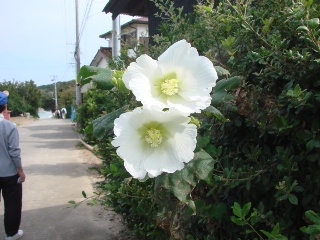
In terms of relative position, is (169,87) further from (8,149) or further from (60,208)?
(60,208)

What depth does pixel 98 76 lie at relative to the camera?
1538 mm

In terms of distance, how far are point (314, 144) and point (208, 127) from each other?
2.28 feet

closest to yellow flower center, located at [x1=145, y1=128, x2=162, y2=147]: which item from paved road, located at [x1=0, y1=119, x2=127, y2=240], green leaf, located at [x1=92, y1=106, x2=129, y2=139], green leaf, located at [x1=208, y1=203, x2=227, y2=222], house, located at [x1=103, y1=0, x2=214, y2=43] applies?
green leaf, located at [x1=92, y1=106, x2=129, y2=139]

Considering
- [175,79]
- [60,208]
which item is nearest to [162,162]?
[175,79]

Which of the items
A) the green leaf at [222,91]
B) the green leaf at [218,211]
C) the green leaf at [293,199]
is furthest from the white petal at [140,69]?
the green leaf at [218,211]

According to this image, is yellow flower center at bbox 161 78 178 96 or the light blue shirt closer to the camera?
yellow flower center at bbox 161 78 178 96

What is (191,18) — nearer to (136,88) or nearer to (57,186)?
(136,88)

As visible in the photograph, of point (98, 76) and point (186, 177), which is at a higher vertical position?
point (98, 76)

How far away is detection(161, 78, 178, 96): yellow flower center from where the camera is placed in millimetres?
1190

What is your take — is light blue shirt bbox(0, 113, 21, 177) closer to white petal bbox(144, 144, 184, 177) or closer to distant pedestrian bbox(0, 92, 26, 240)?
distant pedestrian bbox(0, 92, 26, 240)

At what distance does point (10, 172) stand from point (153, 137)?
4.25 meters

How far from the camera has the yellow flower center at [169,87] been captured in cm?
119

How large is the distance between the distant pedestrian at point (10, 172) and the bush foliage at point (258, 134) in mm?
3298

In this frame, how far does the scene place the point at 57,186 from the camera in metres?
8.21
